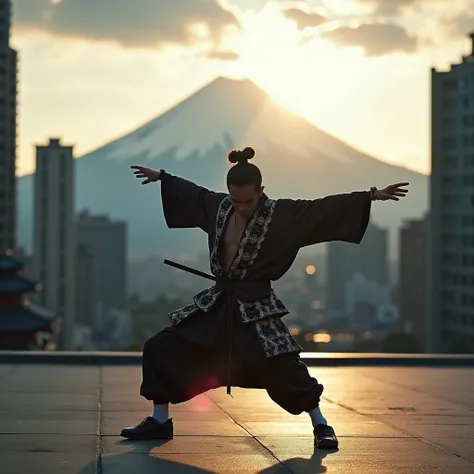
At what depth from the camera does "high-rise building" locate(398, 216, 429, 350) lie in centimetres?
14775

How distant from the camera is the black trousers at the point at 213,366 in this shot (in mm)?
6320

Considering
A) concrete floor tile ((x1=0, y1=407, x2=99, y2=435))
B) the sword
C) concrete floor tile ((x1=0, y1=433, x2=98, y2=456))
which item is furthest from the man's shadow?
the sword

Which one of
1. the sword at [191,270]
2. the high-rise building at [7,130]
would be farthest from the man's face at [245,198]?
the high-rise building at [7,130]

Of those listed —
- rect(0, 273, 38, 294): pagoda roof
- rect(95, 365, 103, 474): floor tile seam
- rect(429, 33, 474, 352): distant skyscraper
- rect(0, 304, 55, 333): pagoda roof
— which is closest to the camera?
rect(95, 365, 103, 474): floor tile seam

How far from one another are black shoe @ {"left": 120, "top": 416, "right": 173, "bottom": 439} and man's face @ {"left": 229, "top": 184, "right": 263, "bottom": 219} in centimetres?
110

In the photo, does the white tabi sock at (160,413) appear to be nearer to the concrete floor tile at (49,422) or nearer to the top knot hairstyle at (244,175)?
the concrete floor tile at (49,422)

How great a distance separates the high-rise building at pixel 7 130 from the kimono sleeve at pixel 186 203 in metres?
89.5

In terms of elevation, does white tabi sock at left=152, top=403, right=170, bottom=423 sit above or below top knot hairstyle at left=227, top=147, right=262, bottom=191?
below

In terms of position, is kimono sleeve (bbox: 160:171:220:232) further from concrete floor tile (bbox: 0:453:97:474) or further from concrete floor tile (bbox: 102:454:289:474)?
concrete floor tile (bbox: 0:453:97:474)

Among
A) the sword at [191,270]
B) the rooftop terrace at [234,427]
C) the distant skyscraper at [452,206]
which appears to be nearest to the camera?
the rooftop terrace at [234,427]

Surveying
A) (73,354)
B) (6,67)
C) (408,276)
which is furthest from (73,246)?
(73,354)

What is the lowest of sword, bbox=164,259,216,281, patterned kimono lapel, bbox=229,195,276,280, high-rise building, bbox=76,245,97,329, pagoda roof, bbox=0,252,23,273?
→ high-rise building, bbox=76,245,97,329

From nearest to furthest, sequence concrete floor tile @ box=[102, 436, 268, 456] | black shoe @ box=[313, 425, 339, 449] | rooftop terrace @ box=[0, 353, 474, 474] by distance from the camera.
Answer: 1. rooftop terrace @ box=[0, 353, 474, 474]
2. concrete floor tile @ box=[102, 436, 268, 456]
3. black shoe @ box=[313, 425, 339, 449]

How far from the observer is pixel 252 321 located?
6.33 metres
